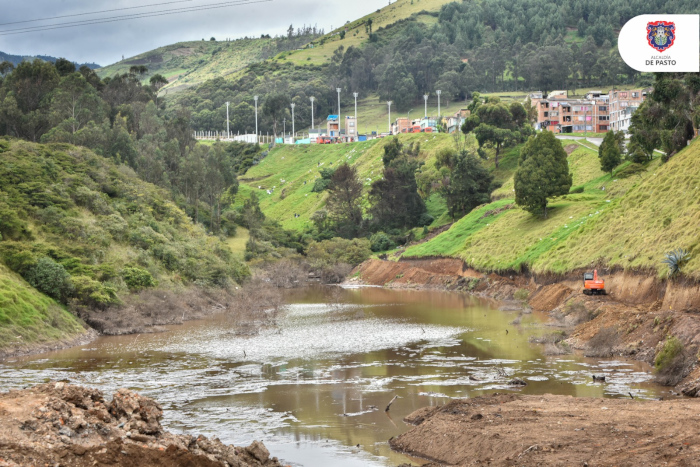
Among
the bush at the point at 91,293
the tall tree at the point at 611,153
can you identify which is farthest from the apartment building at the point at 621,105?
the bush at the point at 91,293

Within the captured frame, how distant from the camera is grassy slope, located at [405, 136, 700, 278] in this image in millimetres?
45188

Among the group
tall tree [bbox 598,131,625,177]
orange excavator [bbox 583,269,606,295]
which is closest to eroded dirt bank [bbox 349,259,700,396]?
orange excavator [bbox 583,269,606,295]

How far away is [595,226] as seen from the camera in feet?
198

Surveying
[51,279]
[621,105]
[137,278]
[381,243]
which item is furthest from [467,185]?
[51,279]

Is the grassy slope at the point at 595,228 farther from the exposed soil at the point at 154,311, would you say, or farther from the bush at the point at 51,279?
the bush at the point at 51,279

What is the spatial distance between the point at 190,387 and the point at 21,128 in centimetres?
7730

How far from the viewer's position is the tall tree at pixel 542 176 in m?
77.8

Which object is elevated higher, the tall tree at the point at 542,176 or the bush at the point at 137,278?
the tall tree at the point at 542,176

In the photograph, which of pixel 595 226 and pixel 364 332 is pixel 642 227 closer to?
pixel 595 226

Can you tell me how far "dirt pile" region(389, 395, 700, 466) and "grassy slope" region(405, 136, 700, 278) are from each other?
670 inches

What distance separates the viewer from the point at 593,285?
49281 millimetres

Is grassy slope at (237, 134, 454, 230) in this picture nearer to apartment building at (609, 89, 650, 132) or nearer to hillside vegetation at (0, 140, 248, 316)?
apartment building at (609, 89, 650, 132)

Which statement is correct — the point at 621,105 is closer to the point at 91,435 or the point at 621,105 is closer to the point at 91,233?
the point at 91,233

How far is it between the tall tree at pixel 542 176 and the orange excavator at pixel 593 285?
2850cm
